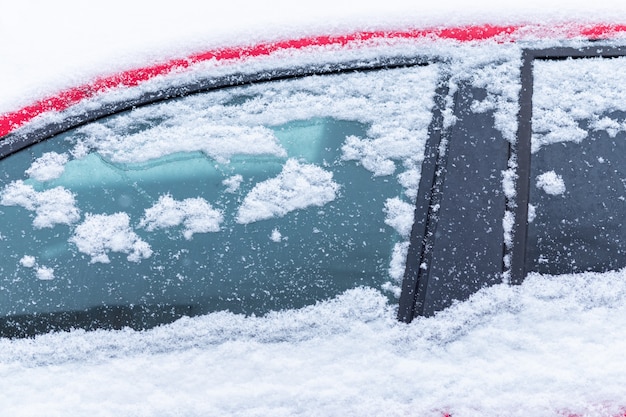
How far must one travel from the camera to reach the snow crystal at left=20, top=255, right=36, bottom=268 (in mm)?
1657

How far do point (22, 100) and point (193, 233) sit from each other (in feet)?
2.94

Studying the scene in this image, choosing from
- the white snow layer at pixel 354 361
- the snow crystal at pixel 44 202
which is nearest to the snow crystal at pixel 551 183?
the white snow layer at pixel 354 361

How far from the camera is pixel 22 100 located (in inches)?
85.5

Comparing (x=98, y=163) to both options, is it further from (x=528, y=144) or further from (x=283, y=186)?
(x=528, y=144)

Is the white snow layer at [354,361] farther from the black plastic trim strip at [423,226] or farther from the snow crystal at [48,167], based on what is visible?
the snow crystal at [48,167]

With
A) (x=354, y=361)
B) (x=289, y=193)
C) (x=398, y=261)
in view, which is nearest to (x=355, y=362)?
(x=354, y=361)

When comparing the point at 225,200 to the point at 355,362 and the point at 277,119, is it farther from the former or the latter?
the point at 355,362

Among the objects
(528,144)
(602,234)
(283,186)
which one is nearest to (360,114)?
(283,186)

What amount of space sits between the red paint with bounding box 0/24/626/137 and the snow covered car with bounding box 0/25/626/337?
0.01 m

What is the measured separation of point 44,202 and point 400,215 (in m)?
0.90

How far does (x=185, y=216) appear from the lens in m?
1.69

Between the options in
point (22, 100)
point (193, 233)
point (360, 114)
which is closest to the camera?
point (193, 233)

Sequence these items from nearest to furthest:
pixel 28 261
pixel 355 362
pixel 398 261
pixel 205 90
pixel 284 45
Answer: pixel 355 362 < pixel 398 261 < pixel 28 261 < pixel 205 90 < pixel 284 45

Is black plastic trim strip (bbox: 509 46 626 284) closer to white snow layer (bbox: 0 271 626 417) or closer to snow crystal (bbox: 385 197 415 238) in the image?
white snow layer (bbox: 0 271 626 417)
